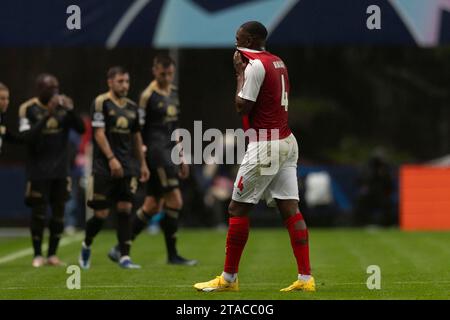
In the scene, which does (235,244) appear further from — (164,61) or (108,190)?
(164,61)

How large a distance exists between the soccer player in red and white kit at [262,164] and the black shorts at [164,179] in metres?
3.73

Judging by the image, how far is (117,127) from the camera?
1298cm

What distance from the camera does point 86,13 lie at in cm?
1700

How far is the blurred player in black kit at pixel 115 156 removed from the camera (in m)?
12.8

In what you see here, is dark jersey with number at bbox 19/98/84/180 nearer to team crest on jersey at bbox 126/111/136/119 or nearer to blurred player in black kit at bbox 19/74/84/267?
blurred player in black kit at bbox 19/74/84/267

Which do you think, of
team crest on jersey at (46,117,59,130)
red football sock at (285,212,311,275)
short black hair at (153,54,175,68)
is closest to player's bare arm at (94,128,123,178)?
team crest on jersey at (46,117,59,130)

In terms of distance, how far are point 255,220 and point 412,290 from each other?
13213 millimetres

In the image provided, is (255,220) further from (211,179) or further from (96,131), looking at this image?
(96,131)

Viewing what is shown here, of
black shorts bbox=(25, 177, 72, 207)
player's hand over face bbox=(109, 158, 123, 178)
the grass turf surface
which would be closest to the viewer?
the grass turf surface

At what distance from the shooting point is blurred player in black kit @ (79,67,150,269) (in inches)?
505

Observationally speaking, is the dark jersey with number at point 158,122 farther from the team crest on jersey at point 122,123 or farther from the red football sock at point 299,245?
the red football sock at point 299,245

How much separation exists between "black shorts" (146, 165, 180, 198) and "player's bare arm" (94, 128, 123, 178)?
90 cm

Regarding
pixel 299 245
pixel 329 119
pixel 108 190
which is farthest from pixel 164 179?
pixel 329 119
